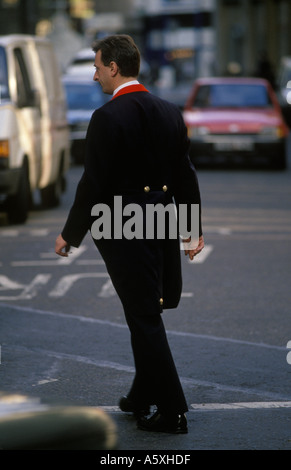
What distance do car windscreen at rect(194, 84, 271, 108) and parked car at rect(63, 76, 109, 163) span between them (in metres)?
2.17

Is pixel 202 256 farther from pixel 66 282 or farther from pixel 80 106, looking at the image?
pixel 80 106

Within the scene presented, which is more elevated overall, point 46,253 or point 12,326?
point 12,326

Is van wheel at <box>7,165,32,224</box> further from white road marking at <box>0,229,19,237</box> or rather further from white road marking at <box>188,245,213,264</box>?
white road marking at <box>188,245,213,264</box>

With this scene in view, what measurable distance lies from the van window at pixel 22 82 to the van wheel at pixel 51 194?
5.62 ft

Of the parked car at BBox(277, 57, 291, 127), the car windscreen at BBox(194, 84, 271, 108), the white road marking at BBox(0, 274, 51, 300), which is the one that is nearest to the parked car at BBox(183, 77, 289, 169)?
the car windscreen at BBox(194, 84, 271, 108)

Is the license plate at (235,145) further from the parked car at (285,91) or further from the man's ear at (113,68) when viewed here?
the man's ear at (113,68)

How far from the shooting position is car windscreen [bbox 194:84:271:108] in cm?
2297

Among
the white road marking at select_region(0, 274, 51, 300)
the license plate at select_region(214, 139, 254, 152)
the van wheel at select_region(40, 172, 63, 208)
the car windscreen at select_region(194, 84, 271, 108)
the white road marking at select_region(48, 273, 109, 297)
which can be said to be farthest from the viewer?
the car windscreen at select_region(194, 84, 271, 108)

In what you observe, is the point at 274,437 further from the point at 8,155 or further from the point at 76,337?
the point at 8,155

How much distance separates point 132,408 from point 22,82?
9.45 m

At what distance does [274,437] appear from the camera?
17.0ft
